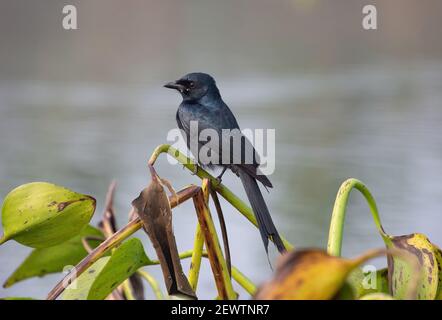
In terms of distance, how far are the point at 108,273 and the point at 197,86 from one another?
140 centimetres

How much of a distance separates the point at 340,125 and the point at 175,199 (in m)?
3.83

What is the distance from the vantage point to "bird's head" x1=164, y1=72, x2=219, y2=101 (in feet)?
7.29

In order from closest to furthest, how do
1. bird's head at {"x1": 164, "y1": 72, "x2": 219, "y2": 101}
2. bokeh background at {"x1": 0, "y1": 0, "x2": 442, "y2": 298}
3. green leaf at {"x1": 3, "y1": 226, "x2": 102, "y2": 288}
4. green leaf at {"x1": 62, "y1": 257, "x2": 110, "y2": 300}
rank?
green leaf at {"x1": 62, "y1": 257, "x2": 110, "y2": 300} < green leaf at {"x1": 3, "y1": 226, "x2": 102, "y2": 288} < bird's head at {"x1": 164, "y1": 72, "x2": 219, "y2": 101} < bokeh background at {"x1": 0, "y1": 0, "x2": 442, "y2": 298}

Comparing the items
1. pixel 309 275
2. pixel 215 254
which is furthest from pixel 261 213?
pixel 309 275

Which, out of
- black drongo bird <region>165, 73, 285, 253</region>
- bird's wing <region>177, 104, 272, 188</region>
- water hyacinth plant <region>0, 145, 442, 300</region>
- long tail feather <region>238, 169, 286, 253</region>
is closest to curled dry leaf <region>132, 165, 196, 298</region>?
water hyacinth plant <region>0, 145, 442, 300</region>

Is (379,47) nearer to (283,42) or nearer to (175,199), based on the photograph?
(283,42)

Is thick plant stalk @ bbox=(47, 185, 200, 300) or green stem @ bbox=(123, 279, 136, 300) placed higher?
thick plant stalk @ bbox=(47, 185, 200, 300)

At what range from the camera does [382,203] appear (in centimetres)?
318

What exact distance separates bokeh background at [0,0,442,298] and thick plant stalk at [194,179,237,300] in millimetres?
1573

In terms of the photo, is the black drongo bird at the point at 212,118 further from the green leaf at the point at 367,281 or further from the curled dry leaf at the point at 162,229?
the curled dry leaf at the point at 162,229

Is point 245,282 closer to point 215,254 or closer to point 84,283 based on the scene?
point 215,254

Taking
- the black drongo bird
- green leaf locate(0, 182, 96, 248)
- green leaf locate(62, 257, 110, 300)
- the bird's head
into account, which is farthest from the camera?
the bird's head

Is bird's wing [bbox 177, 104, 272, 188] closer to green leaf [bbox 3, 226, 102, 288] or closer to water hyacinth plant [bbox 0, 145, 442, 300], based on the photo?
green leaf [bbox 3, 226, 102, 288]

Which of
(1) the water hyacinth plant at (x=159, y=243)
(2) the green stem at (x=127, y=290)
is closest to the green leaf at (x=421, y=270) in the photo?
(1) the water hyacinth plant at (x=159, y=243)
